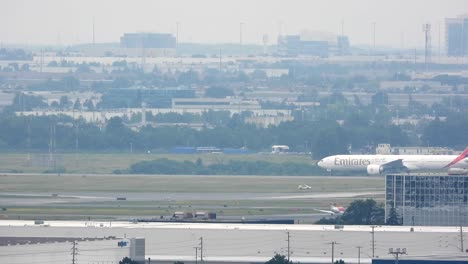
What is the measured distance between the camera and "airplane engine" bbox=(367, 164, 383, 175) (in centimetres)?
9106

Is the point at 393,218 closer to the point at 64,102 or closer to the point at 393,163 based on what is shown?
the point at 393,163

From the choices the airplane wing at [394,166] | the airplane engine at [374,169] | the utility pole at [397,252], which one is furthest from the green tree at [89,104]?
the utility pole at [397,252]

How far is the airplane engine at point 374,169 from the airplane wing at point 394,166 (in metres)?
0.21

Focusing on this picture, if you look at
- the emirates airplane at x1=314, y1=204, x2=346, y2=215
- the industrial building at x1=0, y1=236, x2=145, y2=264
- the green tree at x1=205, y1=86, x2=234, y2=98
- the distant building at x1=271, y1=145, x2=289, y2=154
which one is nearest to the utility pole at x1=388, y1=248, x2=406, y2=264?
the industrial building at x1=0, y1=236, x2=145, y2=264

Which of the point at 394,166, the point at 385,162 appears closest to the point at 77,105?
the point at 385,162

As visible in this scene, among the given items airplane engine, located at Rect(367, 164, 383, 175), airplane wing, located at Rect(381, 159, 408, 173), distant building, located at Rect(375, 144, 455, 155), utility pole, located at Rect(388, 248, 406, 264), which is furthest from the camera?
distant building, located at Rect(375, 144, 455, 155)

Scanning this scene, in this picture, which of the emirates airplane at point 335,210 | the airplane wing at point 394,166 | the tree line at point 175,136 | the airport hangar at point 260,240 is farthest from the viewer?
the tree line at point 175,136

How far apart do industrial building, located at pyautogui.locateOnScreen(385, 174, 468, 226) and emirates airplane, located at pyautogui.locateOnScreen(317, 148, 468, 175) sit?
26.0 meters

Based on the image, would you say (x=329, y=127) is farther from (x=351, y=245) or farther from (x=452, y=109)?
(x=351, y=245)

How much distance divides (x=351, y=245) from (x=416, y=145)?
60542 mm

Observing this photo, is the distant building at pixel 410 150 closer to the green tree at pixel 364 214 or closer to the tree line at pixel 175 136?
the tree line at pixel 175 136

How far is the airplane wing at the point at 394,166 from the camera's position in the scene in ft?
295

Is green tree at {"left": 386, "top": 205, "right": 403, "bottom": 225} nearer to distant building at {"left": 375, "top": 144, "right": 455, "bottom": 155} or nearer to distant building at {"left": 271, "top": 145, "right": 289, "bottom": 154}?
distant building at {"left": 375, "top": 144, "right": 455, "bottom": 155}

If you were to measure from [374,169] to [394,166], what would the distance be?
102cm
